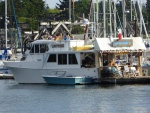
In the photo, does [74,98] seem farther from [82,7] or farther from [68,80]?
[82,7]

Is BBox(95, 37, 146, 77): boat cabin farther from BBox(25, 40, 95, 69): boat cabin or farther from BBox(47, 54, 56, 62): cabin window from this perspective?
BBox(47, 54, 56, 62): cabin window

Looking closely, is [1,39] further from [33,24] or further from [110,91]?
[110,91]

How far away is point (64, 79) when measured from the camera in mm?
65375

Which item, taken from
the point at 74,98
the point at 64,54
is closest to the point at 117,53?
the point at 64,54

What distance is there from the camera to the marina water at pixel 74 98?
168ft

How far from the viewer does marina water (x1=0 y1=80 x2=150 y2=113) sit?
51.1 metres

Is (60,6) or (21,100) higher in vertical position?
(60,6)

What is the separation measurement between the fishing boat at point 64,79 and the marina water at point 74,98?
0.57m

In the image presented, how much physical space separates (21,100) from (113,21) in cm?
2427

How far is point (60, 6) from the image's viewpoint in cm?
15525

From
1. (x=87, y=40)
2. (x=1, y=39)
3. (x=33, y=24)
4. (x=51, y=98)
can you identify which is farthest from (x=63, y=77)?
(x=33, y=24)

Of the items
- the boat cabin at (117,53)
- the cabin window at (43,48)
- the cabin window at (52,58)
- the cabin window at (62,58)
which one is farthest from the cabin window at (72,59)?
the cabin window at (43,48)

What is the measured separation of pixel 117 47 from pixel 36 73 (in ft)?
22.1

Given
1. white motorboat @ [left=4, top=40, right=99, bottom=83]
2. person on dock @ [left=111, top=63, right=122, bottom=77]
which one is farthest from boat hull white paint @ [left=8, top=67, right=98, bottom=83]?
person on dock @ [left=111, top=63, right=122, bottom=77]
